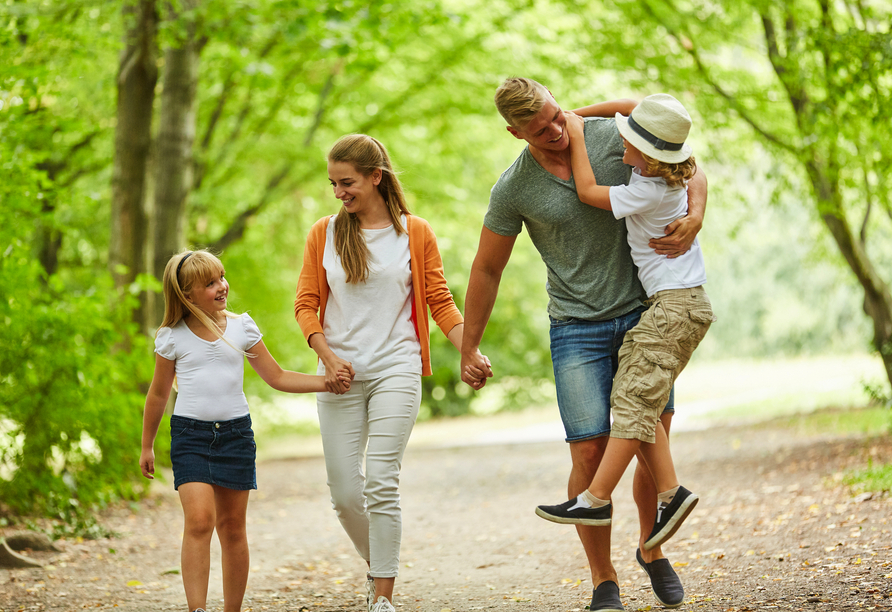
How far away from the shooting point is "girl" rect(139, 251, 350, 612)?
141 inches

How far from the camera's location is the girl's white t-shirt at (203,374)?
365 cm

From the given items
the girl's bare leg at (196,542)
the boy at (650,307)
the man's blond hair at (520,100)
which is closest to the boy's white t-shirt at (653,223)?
the boy at (650,307)

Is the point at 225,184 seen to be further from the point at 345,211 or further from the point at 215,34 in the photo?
the point at 345,211

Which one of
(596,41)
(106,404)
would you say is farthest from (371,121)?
(106,404)

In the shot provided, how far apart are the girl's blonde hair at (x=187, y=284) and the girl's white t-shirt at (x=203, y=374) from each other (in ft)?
0.14

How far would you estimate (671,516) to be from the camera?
11.8ft

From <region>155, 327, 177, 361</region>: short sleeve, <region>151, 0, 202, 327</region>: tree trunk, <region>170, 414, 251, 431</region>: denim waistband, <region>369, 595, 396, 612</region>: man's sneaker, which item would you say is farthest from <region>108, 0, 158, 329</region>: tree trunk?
<region>369, 595, 396, 612</region>: man's sneaker

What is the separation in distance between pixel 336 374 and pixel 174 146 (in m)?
6.43

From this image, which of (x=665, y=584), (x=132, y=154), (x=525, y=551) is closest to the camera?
(x=665, y=584)

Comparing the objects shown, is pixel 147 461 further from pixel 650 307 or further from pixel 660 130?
pixel 660 130

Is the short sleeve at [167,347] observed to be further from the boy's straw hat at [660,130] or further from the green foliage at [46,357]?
the green foliage at [46,357]

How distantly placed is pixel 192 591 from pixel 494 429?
14.8 metres

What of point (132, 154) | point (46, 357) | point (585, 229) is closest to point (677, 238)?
point (585, 229)

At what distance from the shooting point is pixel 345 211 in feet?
13.0
